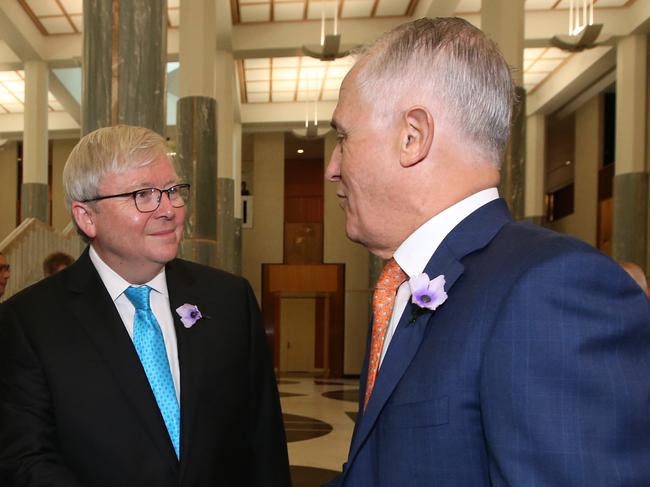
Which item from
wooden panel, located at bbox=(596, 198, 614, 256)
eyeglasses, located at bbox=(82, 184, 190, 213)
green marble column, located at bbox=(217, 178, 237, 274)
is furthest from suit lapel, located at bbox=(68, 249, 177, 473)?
wooden panel, located at bbox=(596, 198, 614, 256)

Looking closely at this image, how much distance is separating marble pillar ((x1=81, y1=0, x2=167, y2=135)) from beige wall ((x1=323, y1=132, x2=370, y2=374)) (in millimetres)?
17540

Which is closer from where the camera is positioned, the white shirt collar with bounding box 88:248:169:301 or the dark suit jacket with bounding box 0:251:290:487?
the dark suit jacket with bounding box 0:251:290:487

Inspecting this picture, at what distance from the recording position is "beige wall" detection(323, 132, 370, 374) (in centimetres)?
2270

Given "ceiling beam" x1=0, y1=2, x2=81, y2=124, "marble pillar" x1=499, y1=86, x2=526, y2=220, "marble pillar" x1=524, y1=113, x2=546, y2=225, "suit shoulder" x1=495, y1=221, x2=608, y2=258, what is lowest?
"suit shoulder" x1=495, y1=221, x2=608, y2=258

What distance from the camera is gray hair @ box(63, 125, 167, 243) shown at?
→ 240cm

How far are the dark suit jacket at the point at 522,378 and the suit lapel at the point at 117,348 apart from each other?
40.2 inches

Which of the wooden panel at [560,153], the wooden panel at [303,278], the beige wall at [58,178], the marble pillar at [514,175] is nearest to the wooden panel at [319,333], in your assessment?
the wooden panel at [303,278]

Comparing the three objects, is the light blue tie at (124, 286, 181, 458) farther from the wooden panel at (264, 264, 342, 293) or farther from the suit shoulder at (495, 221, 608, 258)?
the wooden panel at (264, 264, 342, 293)

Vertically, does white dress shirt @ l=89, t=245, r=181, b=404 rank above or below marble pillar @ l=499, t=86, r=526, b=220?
below

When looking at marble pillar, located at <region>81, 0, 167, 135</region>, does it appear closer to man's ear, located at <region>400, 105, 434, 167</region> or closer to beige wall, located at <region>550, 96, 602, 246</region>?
man's ear, located at <region>400, 105, 434, 167</region>

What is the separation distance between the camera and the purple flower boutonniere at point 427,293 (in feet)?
4.36

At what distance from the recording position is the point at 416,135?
1.42 metres

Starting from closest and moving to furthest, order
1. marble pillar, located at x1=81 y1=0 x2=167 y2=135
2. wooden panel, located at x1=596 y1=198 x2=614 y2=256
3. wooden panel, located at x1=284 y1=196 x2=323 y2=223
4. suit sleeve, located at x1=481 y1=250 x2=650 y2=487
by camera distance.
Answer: suit sleeve, located at x1=481 y1=250 x2=650 y2=487 < marble pillar, located at x1=81 y1=0 x2=167 y2=135 < wooden panel, located at x1=596 y1=198 x2=614 y2=256 < wooden panel, located at x1=284 y1=196 x2=323 y2=223

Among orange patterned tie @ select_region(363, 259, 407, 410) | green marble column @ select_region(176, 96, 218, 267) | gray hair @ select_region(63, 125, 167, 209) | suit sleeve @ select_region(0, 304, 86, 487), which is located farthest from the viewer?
green marble column @ select_region(176, 96, 218, 267)
